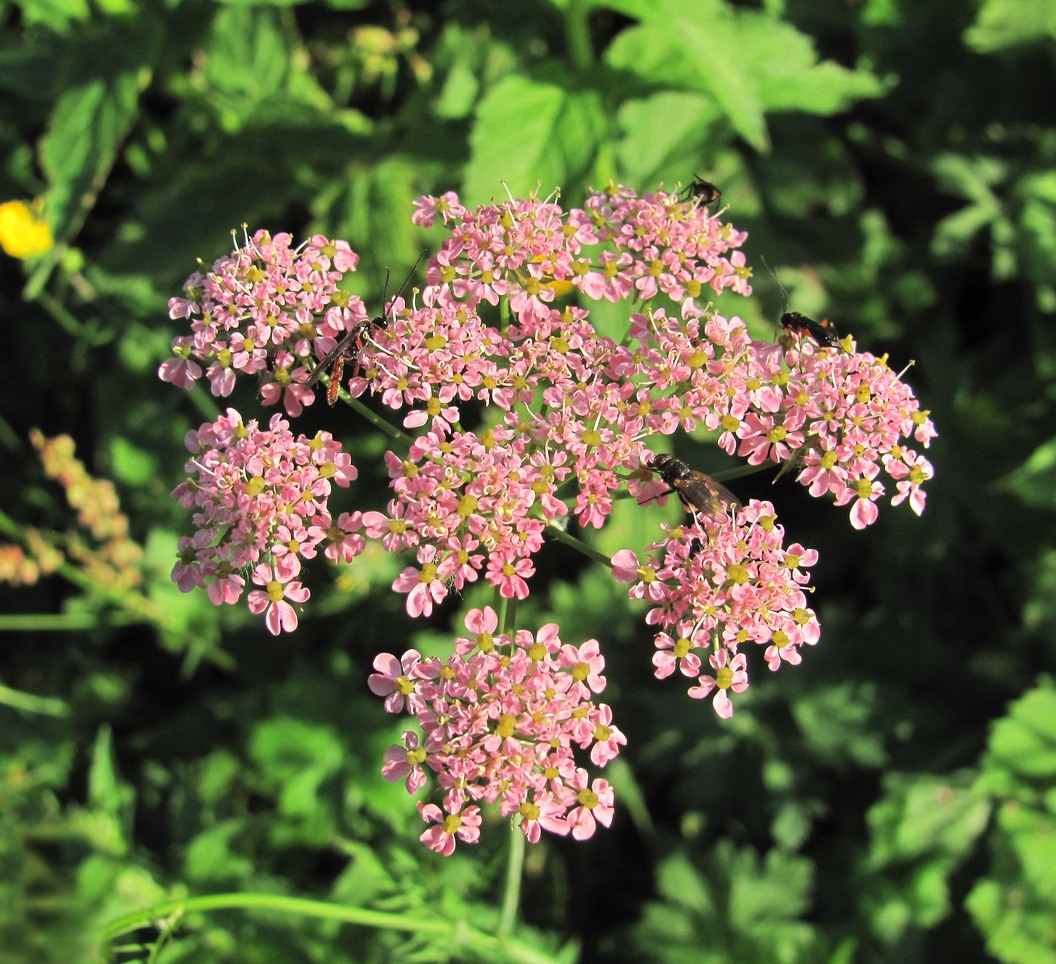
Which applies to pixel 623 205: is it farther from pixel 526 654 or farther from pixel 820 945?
pixel 820 945

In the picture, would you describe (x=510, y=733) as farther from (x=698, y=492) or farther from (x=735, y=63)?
(x=735, y=63)

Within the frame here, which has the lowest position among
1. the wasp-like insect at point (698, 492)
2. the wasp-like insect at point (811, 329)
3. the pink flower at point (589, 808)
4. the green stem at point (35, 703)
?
the green stem at point (35, 703)

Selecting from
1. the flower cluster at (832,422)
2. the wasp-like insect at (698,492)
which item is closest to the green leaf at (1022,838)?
the flower cluster at (832,422)

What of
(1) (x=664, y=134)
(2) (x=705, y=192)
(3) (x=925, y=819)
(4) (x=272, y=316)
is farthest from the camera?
(3) (x=925, y=819)

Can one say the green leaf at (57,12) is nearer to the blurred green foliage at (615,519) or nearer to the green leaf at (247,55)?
the blurred green foliage at (615,519)

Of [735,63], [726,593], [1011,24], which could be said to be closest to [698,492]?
[726,593]

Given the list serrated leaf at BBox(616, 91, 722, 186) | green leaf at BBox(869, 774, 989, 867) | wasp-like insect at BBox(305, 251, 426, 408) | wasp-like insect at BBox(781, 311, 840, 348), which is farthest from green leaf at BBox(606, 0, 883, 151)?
green leaf at BBox(869, 774, 989, 867)
